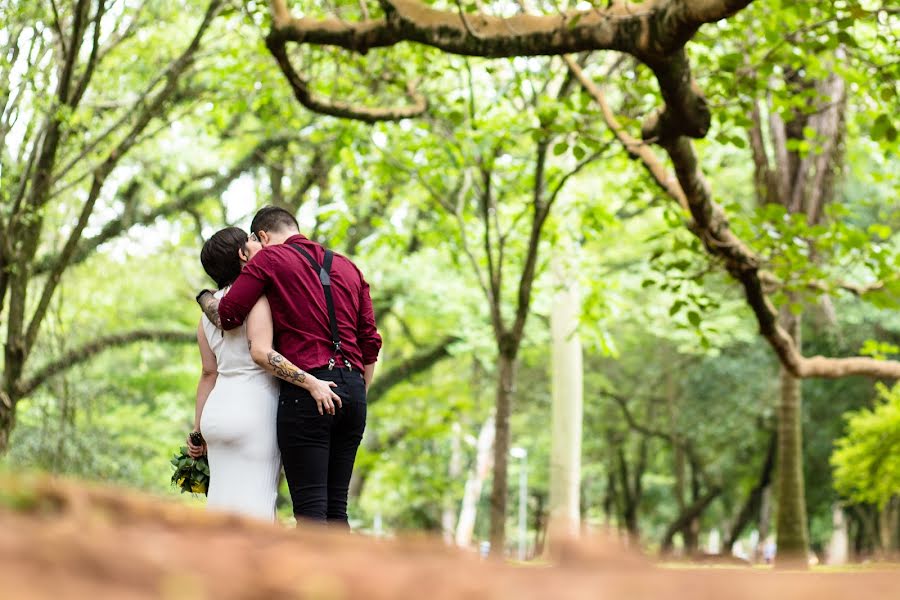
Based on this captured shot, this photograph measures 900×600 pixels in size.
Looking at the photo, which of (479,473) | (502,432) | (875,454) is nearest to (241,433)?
(502,432)

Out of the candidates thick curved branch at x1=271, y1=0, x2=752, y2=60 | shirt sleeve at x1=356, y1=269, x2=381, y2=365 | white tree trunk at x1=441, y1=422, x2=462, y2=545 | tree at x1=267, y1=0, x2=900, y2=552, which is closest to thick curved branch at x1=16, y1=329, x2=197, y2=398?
tree at x1=267, y1=0, x2=900, y2=552

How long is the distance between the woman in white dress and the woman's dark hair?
1.29 ft

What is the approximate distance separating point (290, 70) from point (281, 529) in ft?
25.9

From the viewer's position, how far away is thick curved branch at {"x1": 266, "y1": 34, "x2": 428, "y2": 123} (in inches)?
314

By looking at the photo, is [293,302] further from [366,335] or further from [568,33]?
[568,33]

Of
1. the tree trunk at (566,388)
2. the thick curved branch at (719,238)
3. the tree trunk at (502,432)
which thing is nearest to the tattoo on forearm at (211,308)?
the thick curved branch at (719,238)

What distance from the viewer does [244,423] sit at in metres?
4.79

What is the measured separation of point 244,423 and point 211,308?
0.58 metres

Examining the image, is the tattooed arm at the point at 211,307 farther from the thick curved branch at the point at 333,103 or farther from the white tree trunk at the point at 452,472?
the white tree trunk at the point at 452,472

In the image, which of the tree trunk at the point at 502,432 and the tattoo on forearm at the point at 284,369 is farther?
the tree trunk at the point at 502,432

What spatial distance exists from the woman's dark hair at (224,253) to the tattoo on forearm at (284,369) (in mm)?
663

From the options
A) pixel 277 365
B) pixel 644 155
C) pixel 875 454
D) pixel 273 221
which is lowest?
pixel 277 365

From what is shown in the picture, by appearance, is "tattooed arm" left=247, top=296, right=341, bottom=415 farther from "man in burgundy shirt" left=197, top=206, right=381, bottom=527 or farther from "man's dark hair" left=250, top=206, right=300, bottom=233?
"man's dark hair" left=250, top=206, right=300, bottom=233

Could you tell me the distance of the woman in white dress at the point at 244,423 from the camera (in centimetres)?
477
